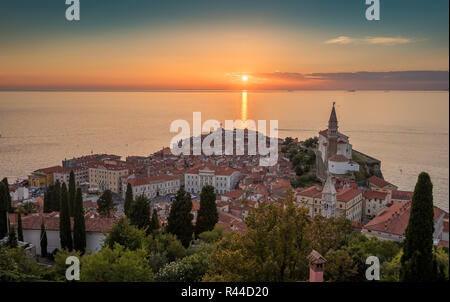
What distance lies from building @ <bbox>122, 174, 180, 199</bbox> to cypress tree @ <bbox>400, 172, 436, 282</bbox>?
1931 centimetres

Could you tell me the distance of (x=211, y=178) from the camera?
24500mm

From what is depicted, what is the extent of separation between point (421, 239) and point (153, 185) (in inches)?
804

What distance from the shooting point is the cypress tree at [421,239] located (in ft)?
12.1

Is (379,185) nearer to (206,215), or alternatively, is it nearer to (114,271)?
(206,215)

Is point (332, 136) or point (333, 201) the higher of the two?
point (332, 136)

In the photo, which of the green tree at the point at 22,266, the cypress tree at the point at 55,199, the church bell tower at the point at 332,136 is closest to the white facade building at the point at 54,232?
the green tree at the point at 22,266

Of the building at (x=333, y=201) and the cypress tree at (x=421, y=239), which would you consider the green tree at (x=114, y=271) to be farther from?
the building at (x=333, y=201)

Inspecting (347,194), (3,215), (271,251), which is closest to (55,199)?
(3,215)

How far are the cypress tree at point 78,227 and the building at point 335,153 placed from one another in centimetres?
1381

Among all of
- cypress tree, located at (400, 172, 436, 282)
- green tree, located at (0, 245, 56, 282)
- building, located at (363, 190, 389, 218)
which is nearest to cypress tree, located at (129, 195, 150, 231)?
green tree, located at (0, 245, 56, 282)

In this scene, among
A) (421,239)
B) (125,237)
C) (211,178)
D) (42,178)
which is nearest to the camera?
(421,239)

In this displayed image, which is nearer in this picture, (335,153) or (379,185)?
(379,185)

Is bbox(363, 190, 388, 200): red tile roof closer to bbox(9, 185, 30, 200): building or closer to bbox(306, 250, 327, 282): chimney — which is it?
bbox(306, 250, 327, 282): chimney
